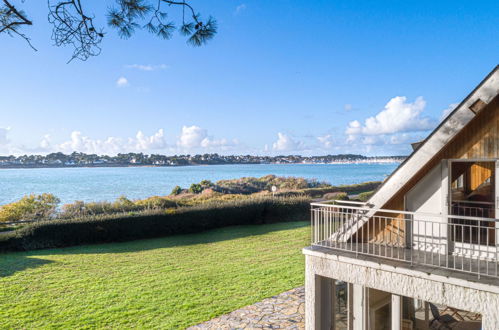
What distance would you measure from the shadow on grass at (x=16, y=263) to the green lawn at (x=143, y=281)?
1.5 inches

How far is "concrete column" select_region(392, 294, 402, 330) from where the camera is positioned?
19.1 feet

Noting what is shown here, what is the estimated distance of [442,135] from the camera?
5703mm

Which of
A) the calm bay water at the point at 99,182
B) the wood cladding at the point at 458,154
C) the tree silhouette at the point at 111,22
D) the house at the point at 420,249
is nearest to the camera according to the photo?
the house at the point at 420,249

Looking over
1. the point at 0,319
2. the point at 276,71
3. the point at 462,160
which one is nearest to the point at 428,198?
the point at 462,160

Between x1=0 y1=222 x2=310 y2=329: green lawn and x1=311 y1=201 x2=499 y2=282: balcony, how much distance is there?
4614 mm

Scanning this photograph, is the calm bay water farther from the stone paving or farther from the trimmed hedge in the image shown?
the stone paving

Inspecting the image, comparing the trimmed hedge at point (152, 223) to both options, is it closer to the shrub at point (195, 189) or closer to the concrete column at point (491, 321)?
the shrub at point (195, 189)

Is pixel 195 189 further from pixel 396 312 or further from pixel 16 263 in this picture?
pixel 396 312

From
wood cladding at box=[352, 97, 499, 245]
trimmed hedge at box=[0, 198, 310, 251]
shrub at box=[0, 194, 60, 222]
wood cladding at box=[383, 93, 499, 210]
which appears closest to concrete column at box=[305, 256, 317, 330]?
wood cladding at box=[352, 97, 499, 245]

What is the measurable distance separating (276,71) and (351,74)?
23.8 feet

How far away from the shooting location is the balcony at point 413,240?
5633 mm

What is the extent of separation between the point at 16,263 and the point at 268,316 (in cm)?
1190

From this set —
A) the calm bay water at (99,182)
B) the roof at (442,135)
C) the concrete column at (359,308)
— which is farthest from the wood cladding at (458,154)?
the calm bay water at (99,182)

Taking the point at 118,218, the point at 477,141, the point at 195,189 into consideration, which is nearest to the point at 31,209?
the point at 118,218
